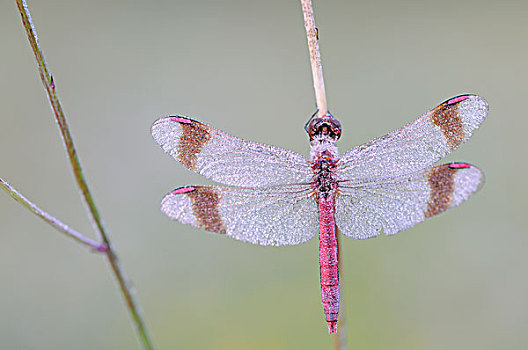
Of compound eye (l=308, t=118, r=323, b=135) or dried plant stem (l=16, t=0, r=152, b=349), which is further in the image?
compound eye (l=308, t=118, r=323, b=135)

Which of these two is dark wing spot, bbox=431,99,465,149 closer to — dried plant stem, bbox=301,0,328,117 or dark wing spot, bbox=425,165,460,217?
dark wing spot, bbox=425,165,460,217

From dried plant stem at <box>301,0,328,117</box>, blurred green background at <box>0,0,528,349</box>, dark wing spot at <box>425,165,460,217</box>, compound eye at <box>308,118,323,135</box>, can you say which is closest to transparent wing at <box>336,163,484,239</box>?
dark wing spot at <box>425,165,460,217</box>

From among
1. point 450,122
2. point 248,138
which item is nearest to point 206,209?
point 450,122

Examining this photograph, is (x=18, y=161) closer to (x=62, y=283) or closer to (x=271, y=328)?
(x=62, y=283)

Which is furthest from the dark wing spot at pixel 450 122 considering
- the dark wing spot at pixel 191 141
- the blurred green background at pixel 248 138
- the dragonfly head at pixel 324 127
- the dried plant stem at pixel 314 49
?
the blurred green background at pixel 248 138

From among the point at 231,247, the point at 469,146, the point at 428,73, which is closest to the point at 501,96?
the point at 428,73

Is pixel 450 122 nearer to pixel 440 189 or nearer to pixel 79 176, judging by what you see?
pixel 440 189
